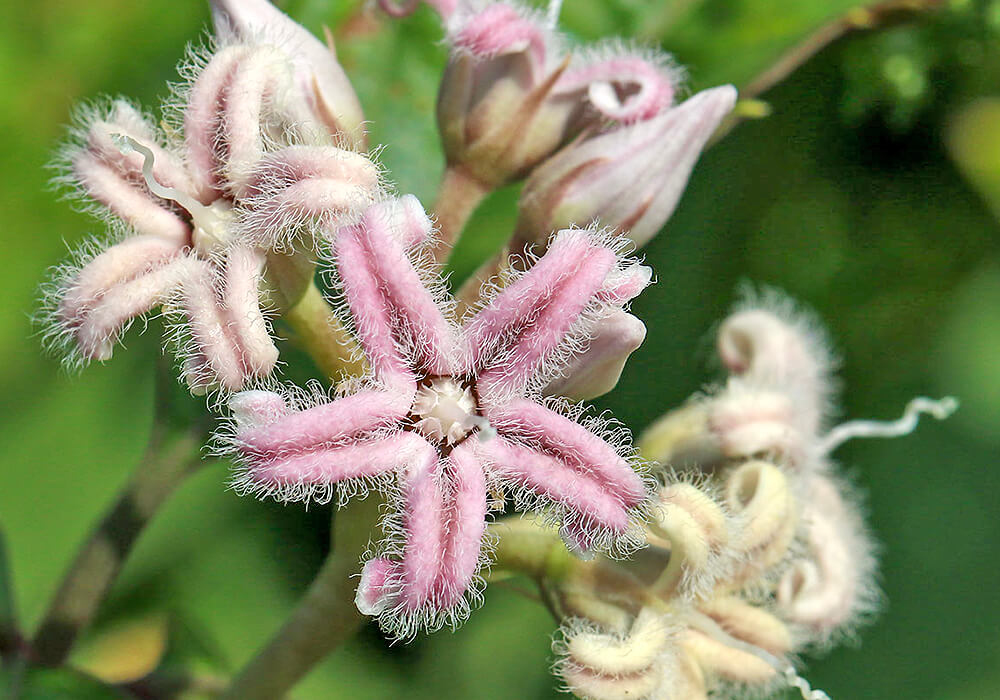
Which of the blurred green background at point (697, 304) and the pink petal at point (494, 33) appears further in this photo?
the blurred green background at point (697, 304)

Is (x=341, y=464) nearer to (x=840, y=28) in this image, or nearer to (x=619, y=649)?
(x=619, y=649)

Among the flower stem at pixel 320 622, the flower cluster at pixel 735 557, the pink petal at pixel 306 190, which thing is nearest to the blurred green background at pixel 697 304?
the flower cluster at pixel 735 557

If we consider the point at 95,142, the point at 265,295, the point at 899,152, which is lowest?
the point at 899,152

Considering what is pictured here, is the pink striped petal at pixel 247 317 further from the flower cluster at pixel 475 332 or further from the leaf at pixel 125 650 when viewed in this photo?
the leaf at pixel 125 650

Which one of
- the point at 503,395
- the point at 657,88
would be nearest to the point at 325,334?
the point at 503,395

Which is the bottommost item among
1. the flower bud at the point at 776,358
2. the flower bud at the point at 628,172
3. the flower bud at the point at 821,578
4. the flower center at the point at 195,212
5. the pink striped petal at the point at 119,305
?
the flower bud at the point at 821,578

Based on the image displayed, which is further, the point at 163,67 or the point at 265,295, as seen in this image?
the point at 163,67

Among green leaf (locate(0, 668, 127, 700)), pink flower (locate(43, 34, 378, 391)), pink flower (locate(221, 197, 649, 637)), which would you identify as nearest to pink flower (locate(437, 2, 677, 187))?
pink flower (locate(43, 34, 378, 391))

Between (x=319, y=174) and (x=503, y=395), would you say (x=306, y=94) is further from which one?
(x=503, y=395)
